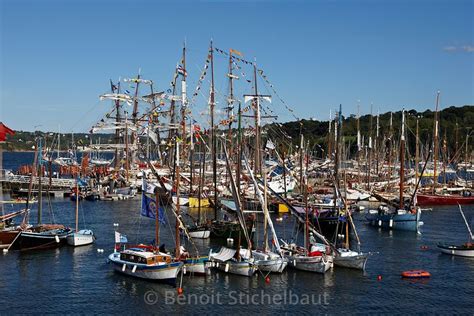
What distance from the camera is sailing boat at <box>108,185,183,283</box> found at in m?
50.1

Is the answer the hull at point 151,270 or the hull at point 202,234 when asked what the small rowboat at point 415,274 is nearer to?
the hull at point 151,270

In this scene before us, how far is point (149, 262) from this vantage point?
168 ft

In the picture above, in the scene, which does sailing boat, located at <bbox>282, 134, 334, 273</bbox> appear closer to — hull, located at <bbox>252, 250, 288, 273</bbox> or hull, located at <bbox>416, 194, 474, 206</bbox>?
hull, located at <bbox>252, 250, 288, 273</bbox>

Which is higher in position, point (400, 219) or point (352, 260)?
point (400, 219)

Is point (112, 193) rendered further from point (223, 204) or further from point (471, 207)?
point (471, 207)

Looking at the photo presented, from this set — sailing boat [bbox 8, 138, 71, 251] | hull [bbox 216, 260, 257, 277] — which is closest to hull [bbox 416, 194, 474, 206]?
hull [bbox 216, 260, 257, 277]

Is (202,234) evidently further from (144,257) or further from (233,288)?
(233,288)

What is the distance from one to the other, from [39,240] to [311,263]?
29467 millimetres

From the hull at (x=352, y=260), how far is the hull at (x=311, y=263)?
3.51 ft

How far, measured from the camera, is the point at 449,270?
57938mm

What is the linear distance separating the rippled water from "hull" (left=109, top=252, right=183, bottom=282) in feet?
2.03

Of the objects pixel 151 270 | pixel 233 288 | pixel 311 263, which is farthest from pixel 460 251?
pixel 151 270

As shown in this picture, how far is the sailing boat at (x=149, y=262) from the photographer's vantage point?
50.1m

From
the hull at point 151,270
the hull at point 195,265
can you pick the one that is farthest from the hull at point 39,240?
the hull at point 195,265
